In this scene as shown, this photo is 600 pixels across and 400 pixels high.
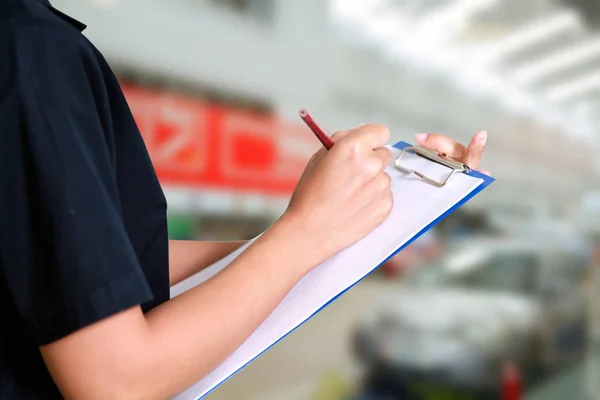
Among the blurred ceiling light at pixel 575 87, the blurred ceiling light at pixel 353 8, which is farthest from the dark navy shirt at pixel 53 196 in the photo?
the blurred ceiling light at pixel 575 87

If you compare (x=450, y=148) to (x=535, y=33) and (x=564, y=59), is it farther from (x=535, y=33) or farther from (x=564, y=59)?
(x=564, y=59)

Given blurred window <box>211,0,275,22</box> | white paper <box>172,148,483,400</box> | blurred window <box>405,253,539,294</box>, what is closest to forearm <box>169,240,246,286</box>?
white paper <box>172,148,483,400</box>

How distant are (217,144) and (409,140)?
2.47ft

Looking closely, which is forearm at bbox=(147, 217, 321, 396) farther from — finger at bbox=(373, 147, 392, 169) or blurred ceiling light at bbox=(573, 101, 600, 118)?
blurred ceiling light at bbox=(573, 101, 600, 118)

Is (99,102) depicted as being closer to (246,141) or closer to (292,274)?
(292,274)

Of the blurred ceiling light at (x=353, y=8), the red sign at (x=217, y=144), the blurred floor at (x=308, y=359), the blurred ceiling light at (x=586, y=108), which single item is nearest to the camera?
the red sign at (x=217, y=144)

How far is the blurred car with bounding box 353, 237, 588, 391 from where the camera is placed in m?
1.94

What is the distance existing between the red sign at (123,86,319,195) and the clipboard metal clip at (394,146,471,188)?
0.74 meters

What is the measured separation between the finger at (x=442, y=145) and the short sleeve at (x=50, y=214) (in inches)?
16.1

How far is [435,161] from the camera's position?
60 centimetres

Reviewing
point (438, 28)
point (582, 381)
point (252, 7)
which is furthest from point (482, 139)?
point (582, 381)

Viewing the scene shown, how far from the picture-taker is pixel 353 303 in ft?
5.97

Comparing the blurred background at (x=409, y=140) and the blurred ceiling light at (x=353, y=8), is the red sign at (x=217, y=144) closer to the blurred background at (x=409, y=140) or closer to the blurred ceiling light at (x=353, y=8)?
the blurred background at (x=409, y=140)

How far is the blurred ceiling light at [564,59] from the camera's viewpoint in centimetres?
232
